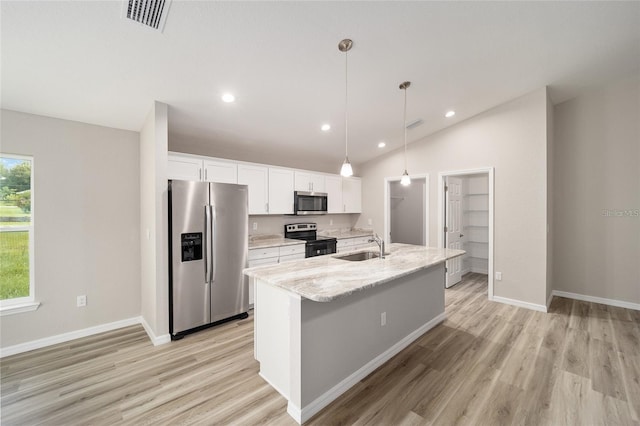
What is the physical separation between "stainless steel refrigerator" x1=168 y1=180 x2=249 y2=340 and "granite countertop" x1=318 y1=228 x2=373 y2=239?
7.55 ft

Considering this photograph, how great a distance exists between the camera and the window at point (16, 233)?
2.69 metres

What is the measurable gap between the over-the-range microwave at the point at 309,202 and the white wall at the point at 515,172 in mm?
2243

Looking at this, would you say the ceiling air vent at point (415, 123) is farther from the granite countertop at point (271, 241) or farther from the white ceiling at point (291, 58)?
the granite countertop at point (271, 241)

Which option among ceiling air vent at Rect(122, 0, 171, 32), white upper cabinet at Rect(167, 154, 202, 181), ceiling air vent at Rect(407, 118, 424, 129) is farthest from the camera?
ceiling air vent at Rect(407, 118, 424, 129)

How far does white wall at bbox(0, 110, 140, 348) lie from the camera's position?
2.78 metres

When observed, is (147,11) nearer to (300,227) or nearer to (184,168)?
(184,168)

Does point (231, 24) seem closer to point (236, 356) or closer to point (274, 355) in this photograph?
point (274, 355)

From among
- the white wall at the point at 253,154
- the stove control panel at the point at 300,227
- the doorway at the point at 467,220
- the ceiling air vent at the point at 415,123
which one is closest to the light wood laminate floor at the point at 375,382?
the doorway at the point at 467,220

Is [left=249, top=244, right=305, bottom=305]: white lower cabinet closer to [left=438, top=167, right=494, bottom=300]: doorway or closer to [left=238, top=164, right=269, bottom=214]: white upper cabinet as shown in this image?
[left=238, top=164, right=269, bottom=214]: white upper cabinet

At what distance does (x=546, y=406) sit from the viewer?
193cm

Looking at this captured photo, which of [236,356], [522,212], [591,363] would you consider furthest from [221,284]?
[522,212]

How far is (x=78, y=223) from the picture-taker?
3.01 metres

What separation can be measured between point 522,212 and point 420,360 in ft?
9.18

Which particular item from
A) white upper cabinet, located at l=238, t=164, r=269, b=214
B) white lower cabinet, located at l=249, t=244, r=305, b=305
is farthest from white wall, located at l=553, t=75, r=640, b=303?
white upper cabinet, located at l=238, t=164, r=269, b=214
